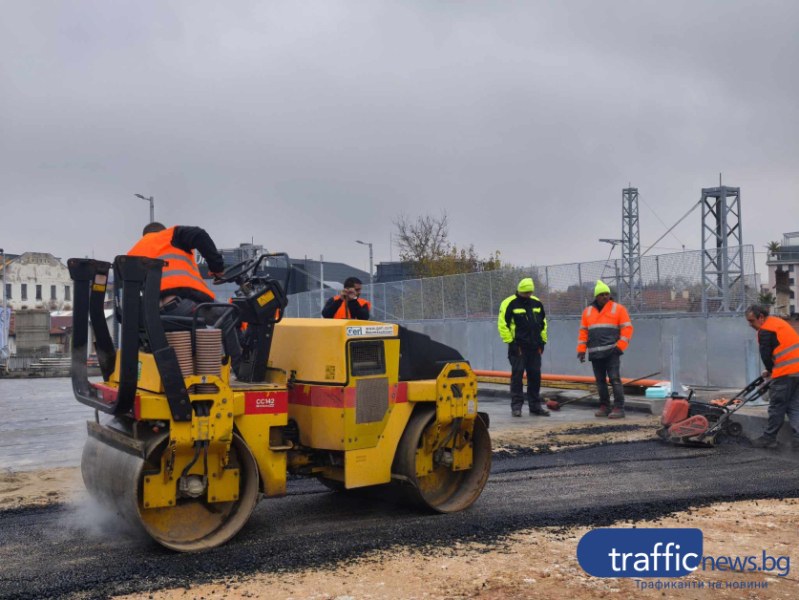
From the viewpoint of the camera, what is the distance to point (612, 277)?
17.1 metres

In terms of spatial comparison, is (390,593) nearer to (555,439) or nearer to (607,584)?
(607,584)

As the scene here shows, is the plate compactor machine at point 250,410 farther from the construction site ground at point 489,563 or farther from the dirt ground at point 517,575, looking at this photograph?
the dirt ground at point 517,575

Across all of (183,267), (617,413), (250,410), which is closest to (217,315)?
(183,267)

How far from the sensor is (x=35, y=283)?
7588 centimetres

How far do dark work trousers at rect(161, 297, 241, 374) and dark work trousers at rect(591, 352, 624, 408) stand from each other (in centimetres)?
735

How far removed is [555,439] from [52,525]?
589 centimetres

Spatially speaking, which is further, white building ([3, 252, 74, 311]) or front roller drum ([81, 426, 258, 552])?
white building ([3, 252, 74, 311])

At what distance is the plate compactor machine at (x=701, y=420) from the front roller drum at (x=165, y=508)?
559 centimetres

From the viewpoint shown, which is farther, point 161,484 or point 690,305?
point 690,305

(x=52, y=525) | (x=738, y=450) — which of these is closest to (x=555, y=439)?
(x=738, y=450)

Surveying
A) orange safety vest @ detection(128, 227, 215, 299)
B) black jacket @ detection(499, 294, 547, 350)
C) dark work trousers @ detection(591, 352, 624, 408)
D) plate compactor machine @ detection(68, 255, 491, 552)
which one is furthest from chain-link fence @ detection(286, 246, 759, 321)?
orange safety vest @ detection(128, 227, 215, 299)

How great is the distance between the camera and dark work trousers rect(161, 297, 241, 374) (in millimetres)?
5582

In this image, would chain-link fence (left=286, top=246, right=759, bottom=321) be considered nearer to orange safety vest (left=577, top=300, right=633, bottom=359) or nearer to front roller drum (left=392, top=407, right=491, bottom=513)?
orange safety vest (left=577, top=300, right=633, bottom=359)

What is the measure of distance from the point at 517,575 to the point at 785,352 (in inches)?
228
